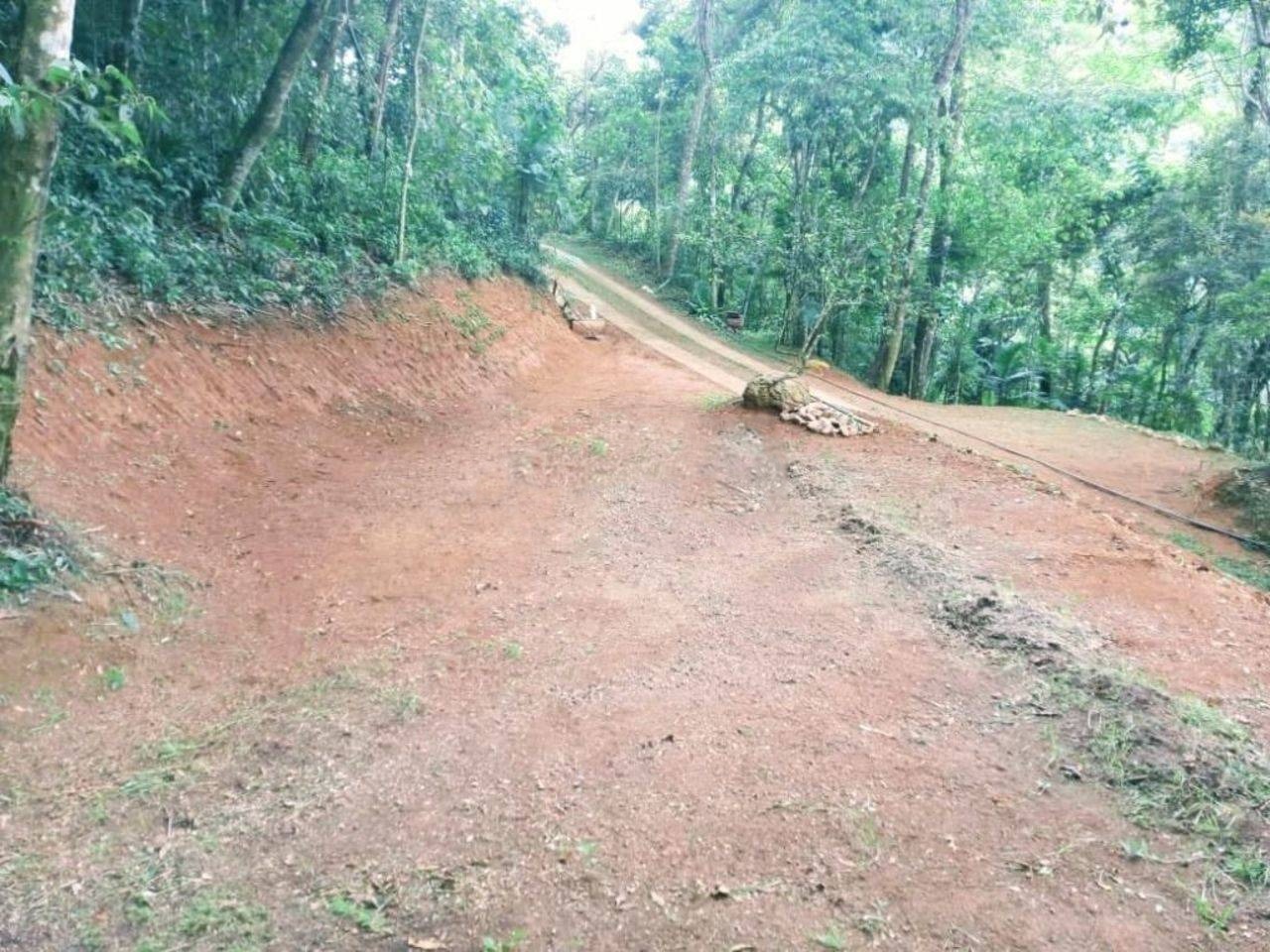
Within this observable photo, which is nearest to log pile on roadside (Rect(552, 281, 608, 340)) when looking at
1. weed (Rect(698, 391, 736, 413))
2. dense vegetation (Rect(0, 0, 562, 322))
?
dense vegetation (Rect(0, 0, 562, 322))

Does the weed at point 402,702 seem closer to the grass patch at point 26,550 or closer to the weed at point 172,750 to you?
the weed at point 172,750

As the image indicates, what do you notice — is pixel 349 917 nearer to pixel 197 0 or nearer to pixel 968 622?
pixel 968 622

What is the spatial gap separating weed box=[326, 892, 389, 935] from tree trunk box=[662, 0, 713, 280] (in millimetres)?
20517

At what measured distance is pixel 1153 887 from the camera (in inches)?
117

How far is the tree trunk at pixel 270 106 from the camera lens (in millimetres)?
8750

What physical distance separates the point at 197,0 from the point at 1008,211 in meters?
15.4

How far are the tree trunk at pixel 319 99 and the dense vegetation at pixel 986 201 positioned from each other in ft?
24.9

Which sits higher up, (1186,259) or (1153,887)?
(1186,259)

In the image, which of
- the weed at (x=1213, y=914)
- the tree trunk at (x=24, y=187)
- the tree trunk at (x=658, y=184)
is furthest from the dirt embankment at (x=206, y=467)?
the tree trunk at (x=658, y=184)

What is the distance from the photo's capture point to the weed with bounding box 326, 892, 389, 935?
281 cm

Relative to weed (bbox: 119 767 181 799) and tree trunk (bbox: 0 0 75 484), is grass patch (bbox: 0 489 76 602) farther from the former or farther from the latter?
weed (bbox: 119 767 181 799)

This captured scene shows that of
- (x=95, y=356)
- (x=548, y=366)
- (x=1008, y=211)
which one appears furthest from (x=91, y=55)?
(x=1008, y=211)

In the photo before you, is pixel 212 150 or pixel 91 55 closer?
pixel 91 55

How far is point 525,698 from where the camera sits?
14.4 feet
